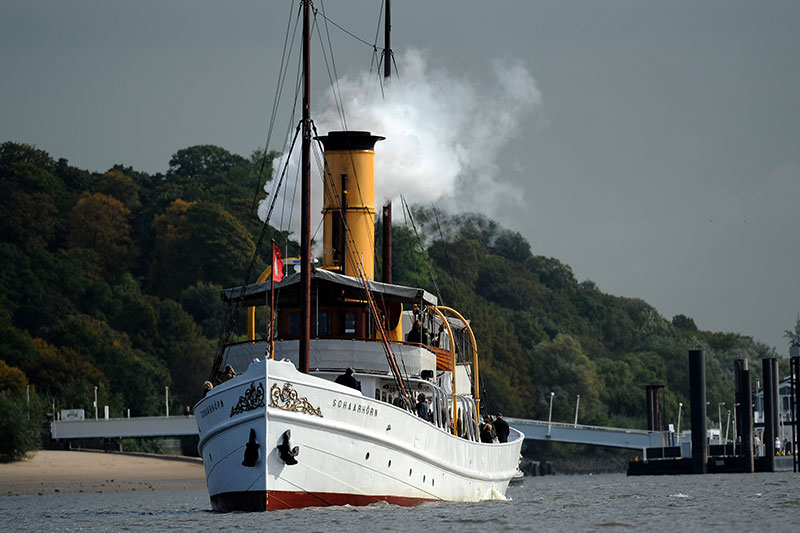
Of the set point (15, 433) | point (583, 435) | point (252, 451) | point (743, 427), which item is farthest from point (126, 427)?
point (252, 451)

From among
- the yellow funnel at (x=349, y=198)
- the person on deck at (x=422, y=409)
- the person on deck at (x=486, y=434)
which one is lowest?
the person on deck at (x=486, y=434)

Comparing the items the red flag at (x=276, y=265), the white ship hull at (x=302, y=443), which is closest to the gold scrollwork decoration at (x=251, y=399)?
the white ship hull at (x=302, y=443)

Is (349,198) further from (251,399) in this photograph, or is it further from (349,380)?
(251,399)

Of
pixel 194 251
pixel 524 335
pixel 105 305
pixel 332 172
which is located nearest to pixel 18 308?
pixel 105 305

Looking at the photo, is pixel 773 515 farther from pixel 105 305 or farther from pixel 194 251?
pixel 194 251

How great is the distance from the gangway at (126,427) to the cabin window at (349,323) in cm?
5277

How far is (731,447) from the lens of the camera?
104375 millimetres

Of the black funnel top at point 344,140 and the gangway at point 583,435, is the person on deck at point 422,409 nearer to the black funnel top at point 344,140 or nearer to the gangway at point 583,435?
the black funnel top at point 344,140

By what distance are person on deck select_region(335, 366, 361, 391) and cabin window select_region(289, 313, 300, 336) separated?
4318mm

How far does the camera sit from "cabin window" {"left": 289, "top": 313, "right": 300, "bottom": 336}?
44.5 metres

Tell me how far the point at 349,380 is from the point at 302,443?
2.77 m

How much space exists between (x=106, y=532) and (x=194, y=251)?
11396cm

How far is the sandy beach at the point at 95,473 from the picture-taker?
75.1 metres

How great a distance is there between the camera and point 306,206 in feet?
138
